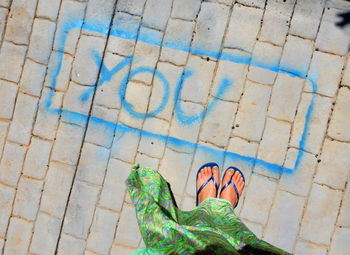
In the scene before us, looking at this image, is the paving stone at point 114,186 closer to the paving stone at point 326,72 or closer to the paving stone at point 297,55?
the paving stone at point 297,55

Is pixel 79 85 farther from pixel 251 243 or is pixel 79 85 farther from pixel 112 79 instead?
pixel 251 243

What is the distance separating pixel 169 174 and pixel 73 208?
119 cm

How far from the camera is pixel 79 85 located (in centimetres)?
388

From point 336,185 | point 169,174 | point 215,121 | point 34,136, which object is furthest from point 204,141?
point 34,136

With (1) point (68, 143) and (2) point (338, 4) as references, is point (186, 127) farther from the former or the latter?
(2) point (338, 4)

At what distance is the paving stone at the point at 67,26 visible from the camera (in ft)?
12.6

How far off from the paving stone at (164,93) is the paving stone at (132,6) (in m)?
0.64

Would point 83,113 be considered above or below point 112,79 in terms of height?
below

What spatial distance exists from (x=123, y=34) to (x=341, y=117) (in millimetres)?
2561

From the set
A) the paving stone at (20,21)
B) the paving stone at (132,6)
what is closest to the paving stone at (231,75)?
the paving stone at (132,6)

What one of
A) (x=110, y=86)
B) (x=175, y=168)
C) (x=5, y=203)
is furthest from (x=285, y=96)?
(x=5, y=203)

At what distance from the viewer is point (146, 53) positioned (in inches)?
149

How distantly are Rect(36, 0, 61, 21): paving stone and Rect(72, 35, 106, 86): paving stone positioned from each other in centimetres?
42

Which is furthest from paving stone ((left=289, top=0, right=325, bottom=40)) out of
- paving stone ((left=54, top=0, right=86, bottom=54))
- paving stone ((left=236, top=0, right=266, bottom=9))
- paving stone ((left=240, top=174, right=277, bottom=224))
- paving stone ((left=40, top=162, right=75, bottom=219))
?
paving stone ((left=40, top=162, right=75, bottom=219))
